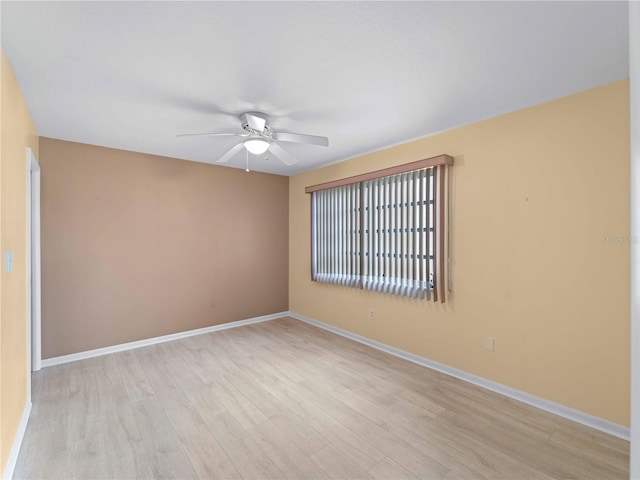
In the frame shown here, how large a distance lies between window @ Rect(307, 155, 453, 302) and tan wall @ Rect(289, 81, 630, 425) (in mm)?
171

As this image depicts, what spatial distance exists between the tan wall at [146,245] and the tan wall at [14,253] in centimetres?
107

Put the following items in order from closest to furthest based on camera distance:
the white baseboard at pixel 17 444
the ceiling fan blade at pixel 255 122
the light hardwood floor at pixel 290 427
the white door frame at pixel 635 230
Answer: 1. the white door frame at pixel 635 230
2. the white baseboard at pixel 17 444
3. the light hardwood floor at pixel 290 427
4. the ceiling fan blade at pixel 255 122

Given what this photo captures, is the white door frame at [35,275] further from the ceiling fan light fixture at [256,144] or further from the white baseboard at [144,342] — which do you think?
the ceiling fan light fixture at [256,144]

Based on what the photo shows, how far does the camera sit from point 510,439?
211cm

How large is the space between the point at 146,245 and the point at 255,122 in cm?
240

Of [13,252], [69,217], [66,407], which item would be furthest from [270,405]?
[69,217]

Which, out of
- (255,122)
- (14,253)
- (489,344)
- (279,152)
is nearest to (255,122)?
(255,122)

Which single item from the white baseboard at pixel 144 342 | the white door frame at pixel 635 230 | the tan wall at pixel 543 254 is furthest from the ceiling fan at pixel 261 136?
the white baseboard at pixel 144 342

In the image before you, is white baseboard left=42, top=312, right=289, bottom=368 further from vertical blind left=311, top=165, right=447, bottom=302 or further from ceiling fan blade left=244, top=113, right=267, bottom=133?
ceiling fan blade left=244, top=113, right=267, bottom=133

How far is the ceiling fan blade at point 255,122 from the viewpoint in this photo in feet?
8.39

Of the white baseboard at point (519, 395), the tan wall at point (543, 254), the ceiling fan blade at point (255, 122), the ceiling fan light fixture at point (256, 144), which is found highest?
the ceiling fan blade at point (255, 122)

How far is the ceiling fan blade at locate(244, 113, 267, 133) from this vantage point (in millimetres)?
2557

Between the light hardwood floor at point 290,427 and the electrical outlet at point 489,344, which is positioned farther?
the electrical outlet at point 489,344

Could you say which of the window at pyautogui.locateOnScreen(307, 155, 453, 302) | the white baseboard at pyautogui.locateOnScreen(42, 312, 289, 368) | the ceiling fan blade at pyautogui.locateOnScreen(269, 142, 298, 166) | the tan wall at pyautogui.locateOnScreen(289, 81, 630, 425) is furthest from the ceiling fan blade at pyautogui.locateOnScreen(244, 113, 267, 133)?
the white baseboard at pyautogui.locateOnScreen(42, 312, 289, 368)
